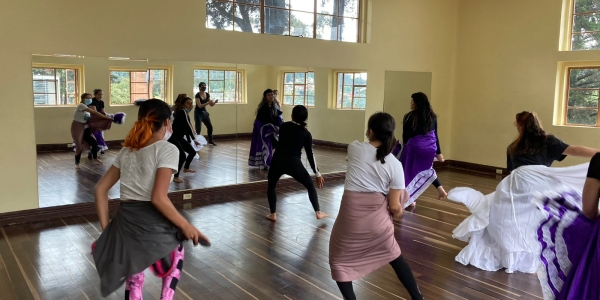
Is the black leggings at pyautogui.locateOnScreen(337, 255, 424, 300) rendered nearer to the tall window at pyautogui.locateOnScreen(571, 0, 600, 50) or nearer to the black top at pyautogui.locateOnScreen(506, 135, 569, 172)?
the black top at pyautogui.locateOnScreen(506, 135, 569, 172)

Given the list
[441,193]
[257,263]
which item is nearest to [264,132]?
[441,193]

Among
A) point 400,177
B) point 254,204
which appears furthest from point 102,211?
point 254,204

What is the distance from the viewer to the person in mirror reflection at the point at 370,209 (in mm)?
2668

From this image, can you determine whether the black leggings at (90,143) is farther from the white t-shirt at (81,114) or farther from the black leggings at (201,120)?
the black leggings at (201,120)

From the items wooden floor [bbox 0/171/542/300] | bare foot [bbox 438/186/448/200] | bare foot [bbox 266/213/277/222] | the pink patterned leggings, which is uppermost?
the pink patterned leggings

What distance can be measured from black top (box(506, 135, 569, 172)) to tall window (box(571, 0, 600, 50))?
486 centimetres

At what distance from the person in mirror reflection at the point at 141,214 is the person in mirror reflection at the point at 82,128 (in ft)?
12.2

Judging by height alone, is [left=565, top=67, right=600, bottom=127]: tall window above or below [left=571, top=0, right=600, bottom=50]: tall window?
below

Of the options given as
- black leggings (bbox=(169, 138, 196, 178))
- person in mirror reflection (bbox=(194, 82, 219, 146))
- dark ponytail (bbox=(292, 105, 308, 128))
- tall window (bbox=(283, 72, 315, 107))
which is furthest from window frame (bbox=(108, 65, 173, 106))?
dark ponytail (bbox=(292, 105, 308, 128))

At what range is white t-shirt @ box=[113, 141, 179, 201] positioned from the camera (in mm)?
2199

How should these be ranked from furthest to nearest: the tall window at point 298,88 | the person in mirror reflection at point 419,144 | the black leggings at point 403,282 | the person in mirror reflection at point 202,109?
1. the tall window at point 298,88
2. the person in mirror reflection at point 202,109
3. the person in mirror reflection at point 419,144
4. the black leggings at point 403,282

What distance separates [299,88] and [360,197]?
481 centimetres

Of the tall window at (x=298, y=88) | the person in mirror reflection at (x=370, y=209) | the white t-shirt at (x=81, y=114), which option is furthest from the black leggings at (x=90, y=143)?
the person in mirror reflection at (x=370, y=209)

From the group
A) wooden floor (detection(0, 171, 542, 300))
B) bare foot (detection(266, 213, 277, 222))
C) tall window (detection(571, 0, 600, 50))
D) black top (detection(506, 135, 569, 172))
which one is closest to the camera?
wooden floor (detection(0, 171, 542, 300))
